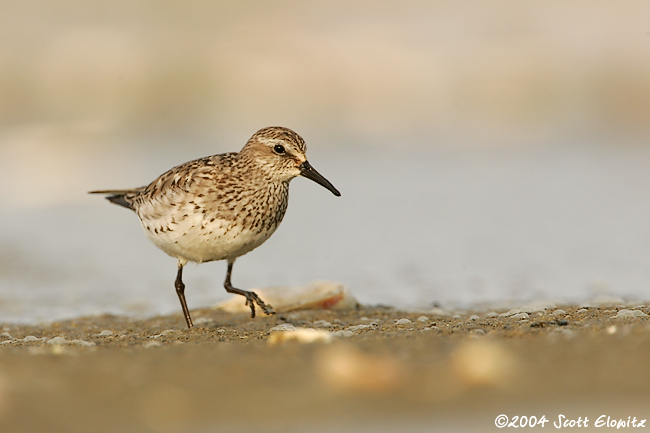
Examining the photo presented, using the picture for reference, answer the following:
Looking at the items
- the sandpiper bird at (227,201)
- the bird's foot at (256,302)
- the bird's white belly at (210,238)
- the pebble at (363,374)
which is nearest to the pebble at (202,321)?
the sandpiper bird at (227,201)

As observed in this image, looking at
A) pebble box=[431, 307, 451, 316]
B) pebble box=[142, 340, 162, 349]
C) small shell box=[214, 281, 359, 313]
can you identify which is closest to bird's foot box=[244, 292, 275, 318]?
small shell box=[214, 281, 359, 313]

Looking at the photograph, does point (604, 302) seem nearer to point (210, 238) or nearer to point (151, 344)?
point (210, 238)

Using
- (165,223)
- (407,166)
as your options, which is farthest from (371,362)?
(407,166)

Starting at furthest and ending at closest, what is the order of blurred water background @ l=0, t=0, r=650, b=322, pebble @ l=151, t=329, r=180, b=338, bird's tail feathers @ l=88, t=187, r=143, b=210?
blurred water background @ l=0, t=0, r=650, b=322
bird's tail feathers @ l=88, t=187, r=143, b=210
pebble @ l=151, t=329, r=180, b=338

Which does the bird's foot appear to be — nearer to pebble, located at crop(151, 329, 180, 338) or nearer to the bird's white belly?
the bird's white belly

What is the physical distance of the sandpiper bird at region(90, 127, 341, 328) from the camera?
19.4 feet

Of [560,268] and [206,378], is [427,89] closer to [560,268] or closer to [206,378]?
[560,268]

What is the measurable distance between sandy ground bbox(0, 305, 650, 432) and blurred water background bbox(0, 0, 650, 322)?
3129mm

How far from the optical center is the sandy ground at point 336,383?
10.8ft

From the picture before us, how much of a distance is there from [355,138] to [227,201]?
894cm

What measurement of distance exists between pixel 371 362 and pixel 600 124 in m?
13.2

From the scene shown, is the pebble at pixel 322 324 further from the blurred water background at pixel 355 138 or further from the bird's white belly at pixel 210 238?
the blurred water background at pixel 355 138

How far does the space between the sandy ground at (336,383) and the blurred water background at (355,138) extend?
3.13m

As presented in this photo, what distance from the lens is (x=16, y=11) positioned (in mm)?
18344
